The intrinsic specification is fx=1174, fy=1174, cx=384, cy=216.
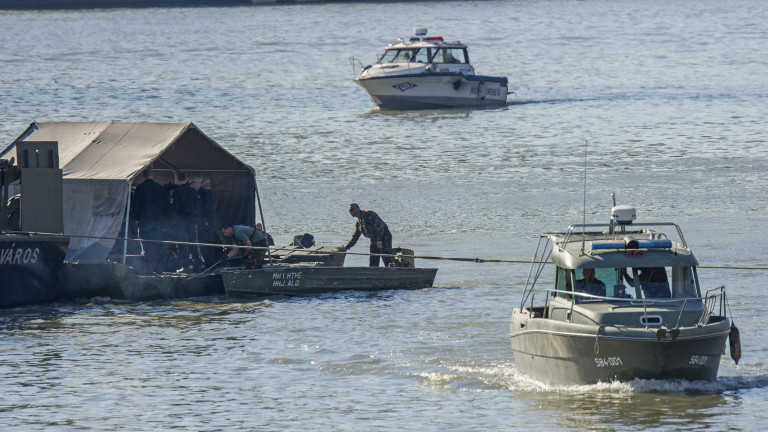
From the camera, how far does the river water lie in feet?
45.2

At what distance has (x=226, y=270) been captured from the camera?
20.6 metres

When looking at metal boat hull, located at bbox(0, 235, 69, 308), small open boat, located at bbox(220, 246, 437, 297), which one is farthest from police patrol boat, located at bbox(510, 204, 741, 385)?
metal boat hull, located at bbox(0, 235, 69, 308)

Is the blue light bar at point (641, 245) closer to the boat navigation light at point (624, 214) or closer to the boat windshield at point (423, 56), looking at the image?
the boat navigation light at point (624, 214)

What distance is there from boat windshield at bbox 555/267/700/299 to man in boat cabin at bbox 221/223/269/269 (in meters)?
8.47

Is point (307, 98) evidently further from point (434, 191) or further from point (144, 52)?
point (144, 52)

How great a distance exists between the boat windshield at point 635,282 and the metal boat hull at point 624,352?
723 millimetres

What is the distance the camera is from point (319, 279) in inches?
827

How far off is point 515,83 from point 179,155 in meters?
43.7

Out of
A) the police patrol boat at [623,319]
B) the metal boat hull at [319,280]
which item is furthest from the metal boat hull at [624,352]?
the metal boat hull at [319,280]

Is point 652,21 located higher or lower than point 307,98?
higher

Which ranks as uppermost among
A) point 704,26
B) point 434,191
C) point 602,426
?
point 704,26

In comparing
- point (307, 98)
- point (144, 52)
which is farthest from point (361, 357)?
point (144, 52)

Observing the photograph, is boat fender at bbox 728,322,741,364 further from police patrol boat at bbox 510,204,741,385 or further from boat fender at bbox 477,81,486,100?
boat fender at bbox 477,81,486,100

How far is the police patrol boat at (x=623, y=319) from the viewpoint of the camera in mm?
13008
